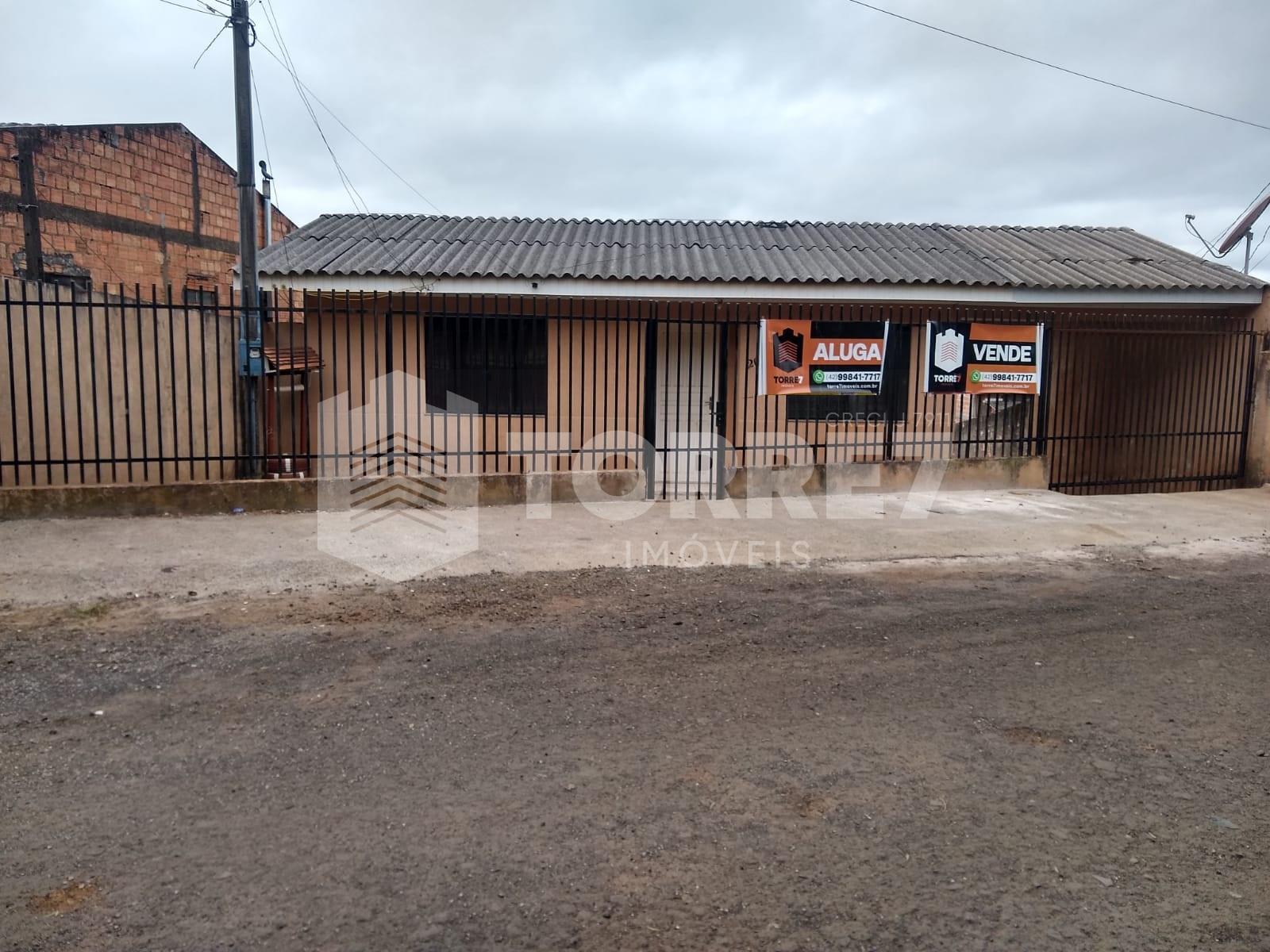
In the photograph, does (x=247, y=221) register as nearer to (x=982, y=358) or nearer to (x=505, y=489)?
(x=505, y=489)

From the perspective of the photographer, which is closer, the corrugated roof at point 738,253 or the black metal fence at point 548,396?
the black metal fence at point 548,396

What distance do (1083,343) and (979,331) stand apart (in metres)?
3.37

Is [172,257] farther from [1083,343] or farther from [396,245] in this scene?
[1083,343]

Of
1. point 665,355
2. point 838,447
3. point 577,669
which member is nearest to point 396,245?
point 665,355

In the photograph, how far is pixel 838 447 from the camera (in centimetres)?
1207

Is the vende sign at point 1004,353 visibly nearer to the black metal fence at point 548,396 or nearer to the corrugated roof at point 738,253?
the black metal fence at point 548,396

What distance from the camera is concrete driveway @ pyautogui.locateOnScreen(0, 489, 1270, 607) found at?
6.39 metres

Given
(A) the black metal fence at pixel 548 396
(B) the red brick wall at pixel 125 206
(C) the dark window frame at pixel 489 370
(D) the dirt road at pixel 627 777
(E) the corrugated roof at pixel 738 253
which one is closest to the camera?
(D) the dirt road at pixel 627 777
